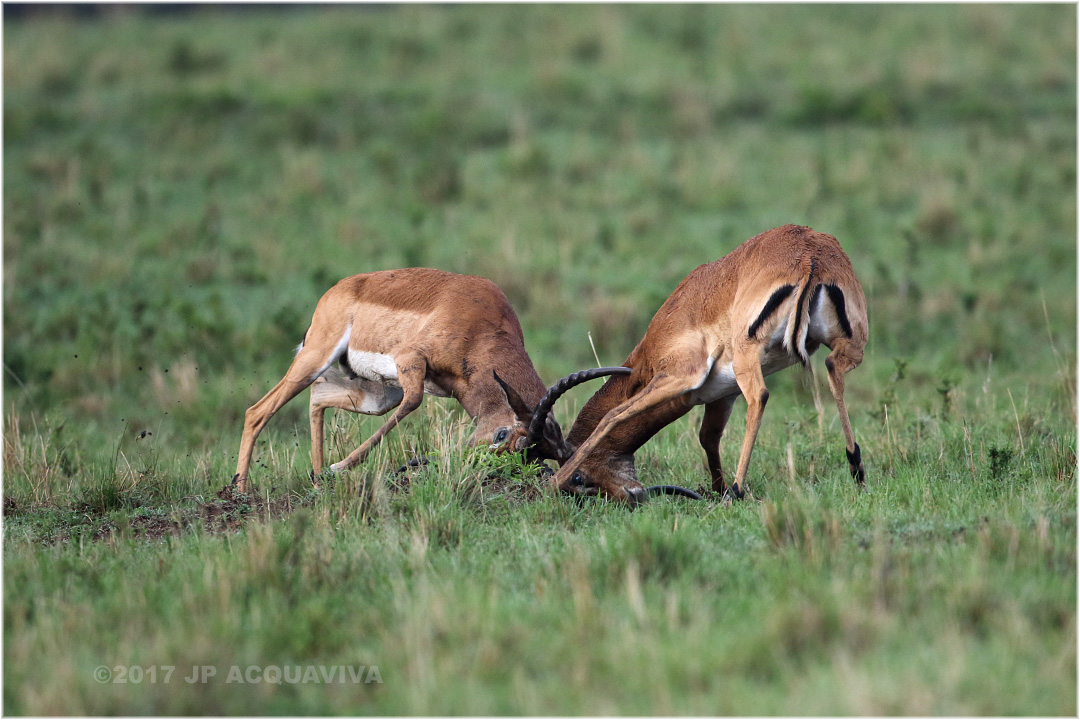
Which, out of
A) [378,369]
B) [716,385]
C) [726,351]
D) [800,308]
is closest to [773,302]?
[800,308]

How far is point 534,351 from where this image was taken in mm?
11984

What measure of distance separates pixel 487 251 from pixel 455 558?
9.37m

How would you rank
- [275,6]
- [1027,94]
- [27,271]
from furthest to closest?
[275,6] → [1027,94] → [27,271]

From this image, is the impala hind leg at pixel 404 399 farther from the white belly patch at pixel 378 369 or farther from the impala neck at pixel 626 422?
the impala neck at pixel 626 422

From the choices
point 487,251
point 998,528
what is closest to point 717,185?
point 487,251

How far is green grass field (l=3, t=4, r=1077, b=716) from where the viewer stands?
14.4 feet

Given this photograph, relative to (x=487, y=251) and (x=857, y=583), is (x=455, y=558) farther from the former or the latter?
(x=487, y=251)

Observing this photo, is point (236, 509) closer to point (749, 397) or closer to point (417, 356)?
point (417, 356)

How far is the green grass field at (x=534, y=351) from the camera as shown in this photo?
4.38m

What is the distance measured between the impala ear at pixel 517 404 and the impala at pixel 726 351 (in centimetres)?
29

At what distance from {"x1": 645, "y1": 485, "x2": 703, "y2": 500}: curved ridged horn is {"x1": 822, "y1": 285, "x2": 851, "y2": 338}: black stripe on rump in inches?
53.1

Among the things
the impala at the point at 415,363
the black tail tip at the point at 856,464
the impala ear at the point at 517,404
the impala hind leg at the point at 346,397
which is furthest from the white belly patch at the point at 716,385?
the impala hind leg at the point at 346,397

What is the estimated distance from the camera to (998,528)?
5.32 meters

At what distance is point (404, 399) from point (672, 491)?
1.86 m
